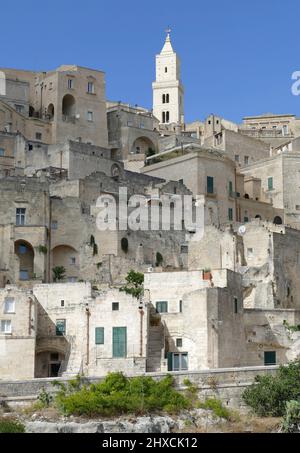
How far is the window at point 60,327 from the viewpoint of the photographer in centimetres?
4641

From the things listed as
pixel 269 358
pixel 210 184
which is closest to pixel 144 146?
pixel 210 184

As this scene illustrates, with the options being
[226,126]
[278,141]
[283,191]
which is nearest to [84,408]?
[283,191]

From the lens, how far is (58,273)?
181 feet

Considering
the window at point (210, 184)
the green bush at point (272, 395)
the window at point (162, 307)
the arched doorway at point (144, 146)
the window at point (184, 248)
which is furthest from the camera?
the arched doorway at point (144, 146)

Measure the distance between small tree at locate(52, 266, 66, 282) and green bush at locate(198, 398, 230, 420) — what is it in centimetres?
1624

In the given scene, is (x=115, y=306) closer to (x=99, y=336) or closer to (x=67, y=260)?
(x=99, y=336)

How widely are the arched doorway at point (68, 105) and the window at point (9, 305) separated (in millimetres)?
32274

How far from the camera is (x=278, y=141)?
8769 cm

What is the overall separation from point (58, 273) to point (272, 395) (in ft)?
59.9

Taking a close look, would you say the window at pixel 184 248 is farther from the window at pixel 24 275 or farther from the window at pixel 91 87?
the window at pixel 91 87

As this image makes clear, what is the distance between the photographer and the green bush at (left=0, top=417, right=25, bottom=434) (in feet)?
127

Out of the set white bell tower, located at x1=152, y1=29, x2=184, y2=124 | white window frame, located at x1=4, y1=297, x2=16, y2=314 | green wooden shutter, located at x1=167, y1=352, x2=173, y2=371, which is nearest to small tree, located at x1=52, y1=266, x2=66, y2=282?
white window frame, located at x1=4, y1=297, x2=16, y2=314

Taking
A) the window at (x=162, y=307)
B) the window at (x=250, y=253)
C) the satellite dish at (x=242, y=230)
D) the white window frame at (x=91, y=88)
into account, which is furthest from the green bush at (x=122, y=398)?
the white window frame at (x=91, y=88)
